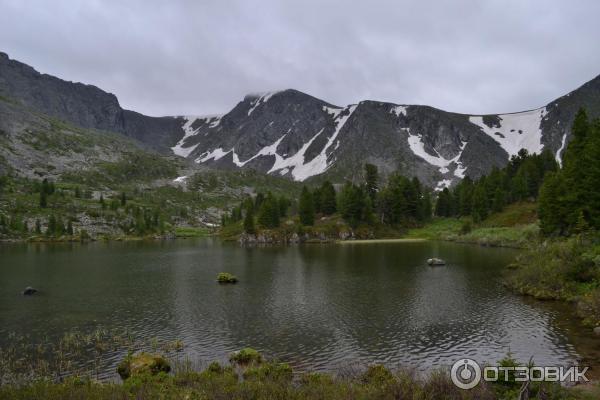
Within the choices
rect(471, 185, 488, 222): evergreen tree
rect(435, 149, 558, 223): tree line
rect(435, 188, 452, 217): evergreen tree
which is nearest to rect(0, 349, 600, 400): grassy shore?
rect(435, 149, 558, 223): tree line

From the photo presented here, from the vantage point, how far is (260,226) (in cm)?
16100

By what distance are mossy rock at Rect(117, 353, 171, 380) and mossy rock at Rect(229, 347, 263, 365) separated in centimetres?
436

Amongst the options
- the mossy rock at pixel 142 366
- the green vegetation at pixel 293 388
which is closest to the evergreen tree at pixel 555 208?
the green vegetation at pixel 293 388

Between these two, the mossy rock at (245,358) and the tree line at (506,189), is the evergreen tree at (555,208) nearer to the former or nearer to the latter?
the tree line at (506,189)

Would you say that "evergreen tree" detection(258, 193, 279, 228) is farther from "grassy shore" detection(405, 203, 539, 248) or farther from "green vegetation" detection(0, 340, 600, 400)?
"green vegetation" detection(0, 340, 600, 400)

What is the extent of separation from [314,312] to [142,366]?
21.1 m

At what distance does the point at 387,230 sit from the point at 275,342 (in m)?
133

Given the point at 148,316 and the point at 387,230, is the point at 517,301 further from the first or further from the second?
the point at 387,230

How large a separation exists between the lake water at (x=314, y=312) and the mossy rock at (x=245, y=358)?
2.36 m

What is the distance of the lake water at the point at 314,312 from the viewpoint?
104ft

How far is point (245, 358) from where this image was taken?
28938 millimetres

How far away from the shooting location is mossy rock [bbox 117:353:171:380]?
2625 centimetres

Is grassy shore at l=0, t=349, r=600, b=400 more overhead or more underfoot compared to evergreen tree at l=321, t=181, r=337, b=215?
more underfoot

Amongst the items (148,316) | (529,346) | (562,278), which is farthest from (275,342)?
(562,278)
